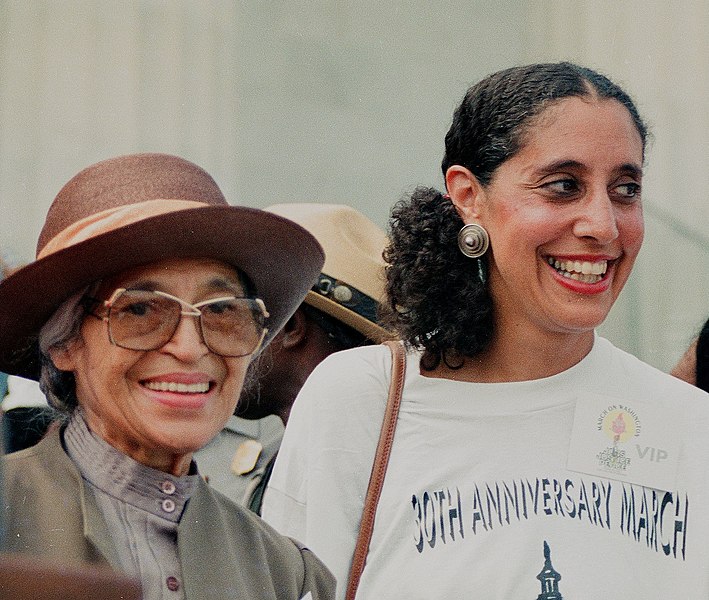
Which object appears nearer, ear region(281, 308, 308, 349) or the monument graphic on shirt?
the monument graphic on shirt

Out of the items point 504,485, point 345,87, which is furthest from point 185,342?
point 345,87

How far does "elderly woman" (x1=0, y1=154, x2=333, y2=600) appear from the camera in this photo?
1953 mm

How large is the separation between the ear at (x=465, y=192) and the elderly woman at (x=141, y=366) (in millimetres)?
802

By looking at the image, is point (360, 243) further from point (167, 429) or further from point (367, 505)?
point (167, 429)

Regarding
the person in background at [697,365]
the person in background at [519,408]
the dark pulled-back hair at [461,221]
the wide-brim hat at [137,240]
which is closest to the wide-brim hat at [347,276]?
the dark pulled-back hair at [461,221]

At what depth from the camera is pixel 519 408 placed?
8.83 ft

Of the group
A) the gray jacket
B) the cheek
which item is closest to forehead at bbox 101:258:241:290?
the gray jacket

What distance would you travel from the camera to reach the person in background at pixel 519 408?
8.28 feet

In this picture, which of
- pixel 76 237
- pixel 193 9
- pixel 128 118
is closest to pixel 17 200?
pixel 128 118

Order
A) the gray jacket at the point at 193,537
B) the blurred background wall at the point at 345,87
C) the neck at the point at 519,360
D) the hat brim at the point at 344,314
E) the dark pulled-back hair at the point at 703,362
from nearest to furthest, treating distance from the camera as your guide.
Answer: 1. the gray jacket at the point at 193,537
2. the neck at the point at 519,360
3. the hat brim at the point at 344,314
4. the dark pulled-back hair at the point at 703,362
5. the blurred background wall at the point at 345,87

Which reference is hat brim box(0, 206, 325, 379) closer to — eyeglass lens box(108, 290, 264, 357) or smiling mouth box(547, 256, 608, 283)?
eyeglass lens box(108, 290, 264, 357)

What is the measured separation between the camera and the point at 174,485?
203cm

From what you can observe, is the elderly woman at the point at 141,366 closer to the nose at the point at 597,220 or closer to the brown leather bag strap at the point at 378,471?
the brown leather bag strap at the point at 378,471

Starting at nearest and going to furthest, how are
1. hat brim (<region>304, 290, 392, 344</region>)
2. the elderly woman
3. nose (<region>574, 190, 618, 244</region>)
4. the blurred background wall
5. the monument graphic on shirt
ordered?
the elderly woman, the monument graphic on shirt, nose (<region>574, 190, 618, 244</region>), hat brim (<region>304, 290, 392, 344</region>), the blurred background wall
